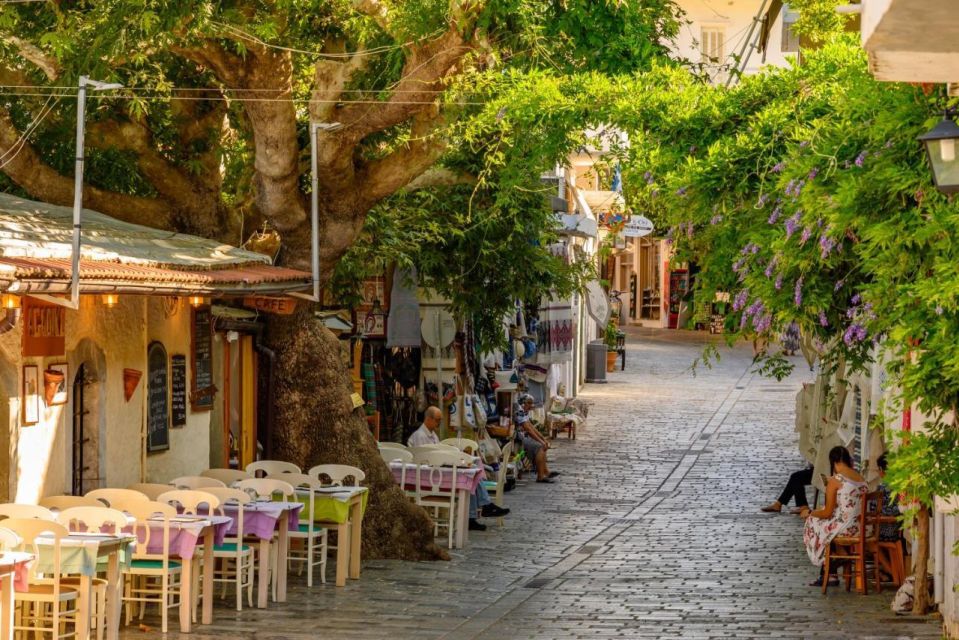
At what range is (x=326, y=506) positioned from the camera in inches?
610

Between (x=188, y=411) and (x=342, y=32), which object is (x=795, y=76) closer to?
(x=342, y=32)

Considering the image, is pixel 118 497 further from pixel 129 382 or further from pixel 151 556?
pixel 129 382

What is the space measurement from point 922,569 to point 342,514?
535cm

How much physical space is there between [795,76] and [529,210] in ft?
31.7

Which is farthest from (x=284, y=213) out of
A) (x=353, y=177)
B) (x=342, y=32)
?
(x=342, y=32)

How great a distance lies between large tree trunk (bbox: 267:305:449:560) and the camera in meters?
17.2

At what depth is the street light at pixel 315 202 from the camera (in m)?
15.7

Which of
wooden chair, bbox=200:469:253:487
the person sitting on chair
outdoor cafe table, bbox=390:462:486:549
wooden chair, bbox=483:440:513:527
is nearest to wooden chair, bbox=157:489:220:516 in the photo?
wooden chair, bbox=200:469:253:487

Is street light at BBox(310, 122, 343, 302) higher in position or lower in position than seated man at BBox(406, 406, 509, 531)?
higher

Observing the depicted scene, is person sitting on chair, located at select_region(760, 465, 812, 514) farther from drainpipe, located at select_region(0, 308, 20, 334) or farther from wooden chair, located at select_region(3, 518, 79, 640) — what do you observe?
wooden chair, located at select_region(3, 518, 79, 640)

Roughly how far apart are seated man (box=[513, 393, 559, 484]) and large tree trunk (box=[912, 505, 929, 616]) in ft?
37.3

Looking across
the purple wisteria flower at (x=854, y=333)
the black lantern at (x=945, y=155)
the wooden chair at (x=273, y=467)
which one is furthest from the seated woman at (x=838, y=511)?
the black lantern at (x=945, y=155)

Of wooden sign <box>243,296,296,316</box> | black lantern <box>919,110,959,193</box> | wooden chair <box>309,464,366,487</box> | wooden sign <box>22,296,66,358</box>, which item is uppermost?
black lantern <box>919,110,959,193</box>

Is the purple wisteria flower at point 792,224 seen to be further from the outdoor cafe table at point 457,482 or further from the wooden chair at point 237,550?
the outdoor cafe table at point 457,482
